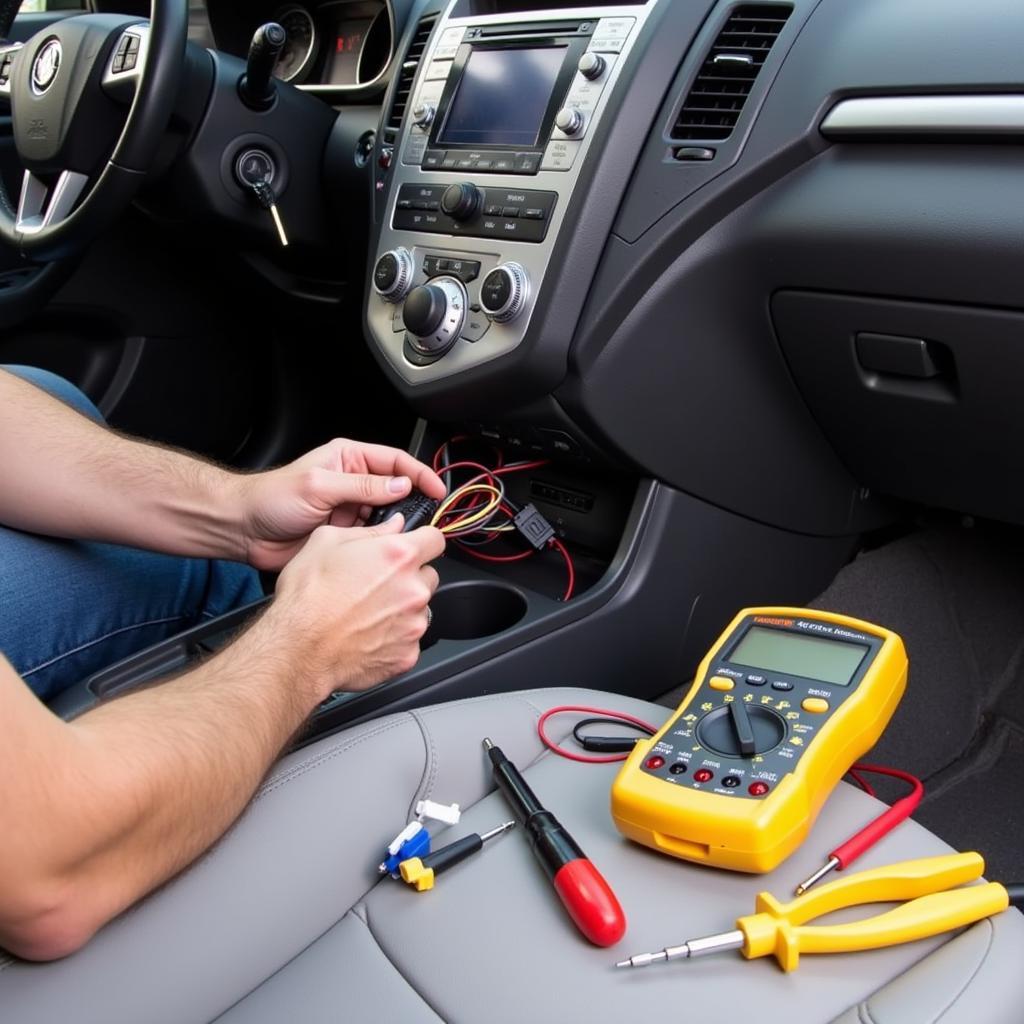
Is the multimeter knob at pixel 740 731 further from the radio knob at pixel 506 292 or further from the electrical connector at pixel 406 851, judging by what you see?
the radio knob at pixel 506 292

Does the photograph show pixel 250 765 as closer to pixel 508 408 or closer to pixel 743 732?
pixel 743 732

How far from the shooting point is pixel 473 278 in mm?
1121

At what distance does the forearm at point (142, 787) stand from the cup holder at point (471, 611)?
40cm

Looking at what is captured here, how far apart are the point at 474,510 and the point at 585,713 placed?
335 mm

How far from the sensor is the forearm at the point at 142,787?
23.2 inches

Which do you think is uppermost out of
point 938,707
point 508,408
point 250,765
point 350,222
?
point 350,222

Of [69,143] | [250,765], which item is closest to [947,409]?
[250,765]

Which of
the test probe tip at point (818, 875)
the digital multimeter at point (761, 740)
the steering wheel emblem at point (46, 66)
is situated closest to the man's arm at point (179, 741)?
the digital multimeter at point (761, 740)

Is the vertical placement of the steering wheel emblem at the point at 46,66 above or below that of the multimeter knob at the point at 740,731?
above

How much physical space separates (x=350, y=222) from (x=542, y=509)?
1.75 feet

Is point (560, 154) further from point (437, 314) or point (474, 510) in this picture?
point (474, 510)

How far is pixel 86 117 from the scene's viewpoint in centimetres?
135

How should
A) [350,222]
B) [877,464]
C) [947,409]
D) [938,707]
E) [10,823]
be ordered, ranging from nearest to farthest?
1. [10,823]
2. [947,409]
3. [877,464]
4. [938,707]
5. [350,222]

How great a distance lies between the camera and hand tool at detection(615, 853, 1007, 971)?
63cm
